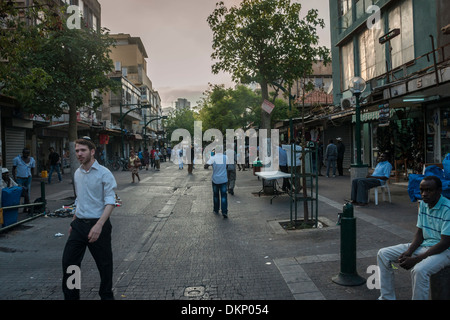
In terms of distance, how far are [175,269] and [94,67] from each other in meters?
9.13

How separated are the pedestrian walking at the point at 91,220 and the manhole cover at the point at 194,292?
881mm

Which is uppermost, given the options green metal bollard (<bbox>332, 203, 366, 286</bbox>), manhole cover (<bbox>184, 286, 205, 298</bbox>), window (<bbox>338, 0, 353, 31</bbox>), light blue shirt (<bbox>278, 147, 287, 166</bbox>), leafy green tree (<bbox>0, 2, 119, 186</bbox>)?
window (<bbox>338, 0, 353, 31</bbox>)

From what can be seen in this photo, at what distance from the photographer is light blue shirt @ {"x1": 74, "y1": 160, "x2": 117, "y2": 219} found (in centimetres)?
391

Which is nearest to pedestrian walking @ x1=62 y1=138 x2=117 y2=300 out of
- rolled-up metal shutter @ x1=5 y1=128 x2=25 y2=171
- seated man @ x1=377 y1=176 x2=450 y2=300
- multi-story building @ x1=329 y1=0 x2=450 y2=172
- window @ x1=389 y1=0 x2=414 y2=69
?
seated man @ x1=377 y1=176 x2=450 y2=300

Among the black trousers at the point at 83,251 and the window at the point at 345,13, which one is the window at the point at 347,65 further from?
the black trousers at the point at 83,251

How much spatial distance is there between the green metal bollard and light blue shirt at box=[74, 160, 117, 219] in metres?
2.75

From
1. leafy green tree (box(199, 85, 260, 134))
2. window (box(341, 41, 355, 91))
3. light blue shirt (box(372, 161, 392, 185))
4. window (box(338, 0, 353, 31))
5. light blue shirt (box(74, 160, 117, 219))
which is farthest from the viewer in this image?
leafy green tree (box(199, 85, 260, 134))

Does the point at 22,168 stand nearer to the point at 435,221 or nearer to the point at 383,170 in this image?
the point at 383,170

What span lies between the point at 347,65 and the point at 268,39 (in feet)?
34.4

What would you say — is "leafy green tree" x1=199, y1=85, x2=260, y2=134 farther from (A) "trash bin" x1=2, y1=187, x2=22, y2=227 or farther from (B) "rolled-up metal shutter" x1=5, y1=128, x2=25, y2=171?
(A) "trash bin" x1=2, y1=187, x2=22, y2=227

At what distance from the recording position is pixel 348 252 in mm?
4527

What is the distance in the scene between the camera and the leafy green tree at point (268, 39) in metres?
12.8

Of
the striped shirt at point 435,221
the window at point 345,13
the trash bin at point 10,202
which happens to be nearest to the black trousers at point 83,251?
the striped shirt at point 435,221
